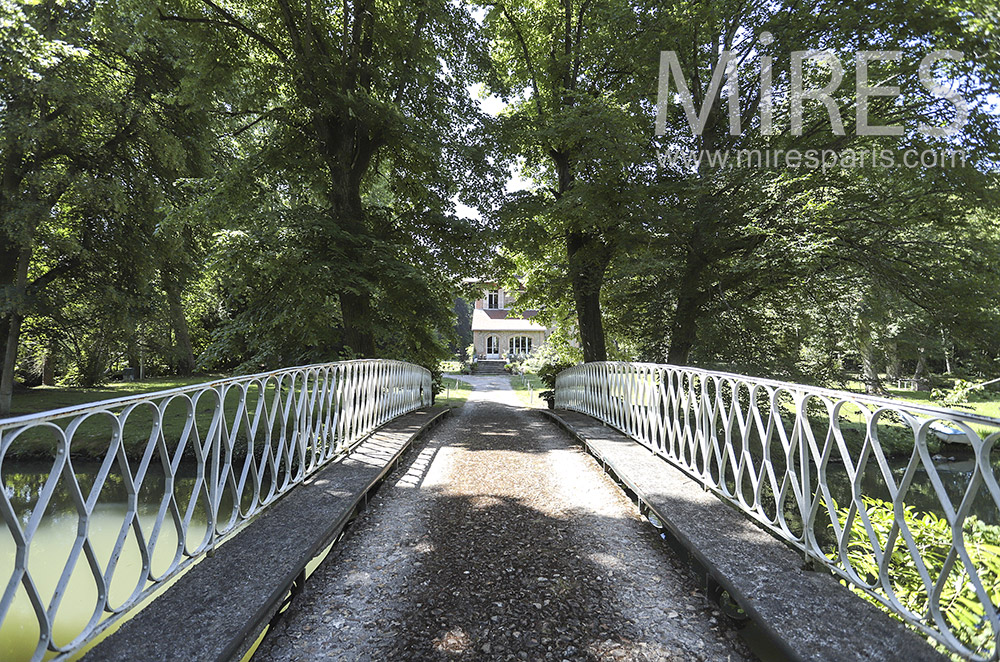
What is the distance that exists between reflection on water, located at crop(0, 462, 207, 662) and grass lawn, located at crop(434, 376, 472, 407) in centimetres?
847

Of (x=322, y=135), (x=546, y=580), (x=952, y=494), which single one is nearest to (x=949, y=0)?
(x=952, y=494)

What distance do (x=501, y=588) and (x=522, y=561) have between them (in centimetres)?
38

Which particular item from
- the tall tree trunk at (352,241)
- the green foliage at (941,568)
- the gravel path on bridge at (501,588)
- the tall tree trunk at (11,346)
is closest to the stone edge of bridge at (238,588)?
the gravel path on bridge at (501,588)

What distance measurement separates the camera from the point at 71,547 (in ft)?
17.4

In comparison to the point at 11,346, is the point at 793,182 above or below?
above

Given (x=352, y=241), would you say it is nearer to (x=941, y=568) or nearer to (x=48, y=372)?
(x=941, y=568)

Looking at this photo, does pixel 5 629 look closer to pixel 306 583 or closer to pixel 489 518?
pixel 306 583

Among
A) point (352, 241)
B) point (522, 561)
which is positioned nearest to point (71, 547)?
point (522, 561)

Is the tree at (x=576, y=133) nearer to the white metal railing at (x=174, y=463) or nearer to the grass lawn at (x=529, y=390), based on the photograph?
the white metal railing at (x=174, y=463)

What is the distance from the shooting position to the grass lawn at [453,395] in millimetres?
18272

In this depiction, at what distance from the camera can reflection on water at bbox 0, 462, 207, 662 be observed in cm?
387

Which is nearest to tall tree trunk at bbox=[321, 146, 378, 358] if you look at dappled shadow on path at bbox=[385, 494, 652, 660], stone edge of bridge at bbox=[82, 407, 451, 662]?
stone edge of bridge at bbox=[82, 407, 451, 662]

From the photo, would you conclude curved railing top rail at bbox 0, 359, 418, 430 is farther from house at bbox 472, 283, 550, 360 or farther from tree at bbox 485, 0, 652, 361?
house at bbox 472, 283, 550, 360

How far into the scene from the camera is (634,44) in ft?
34.2
